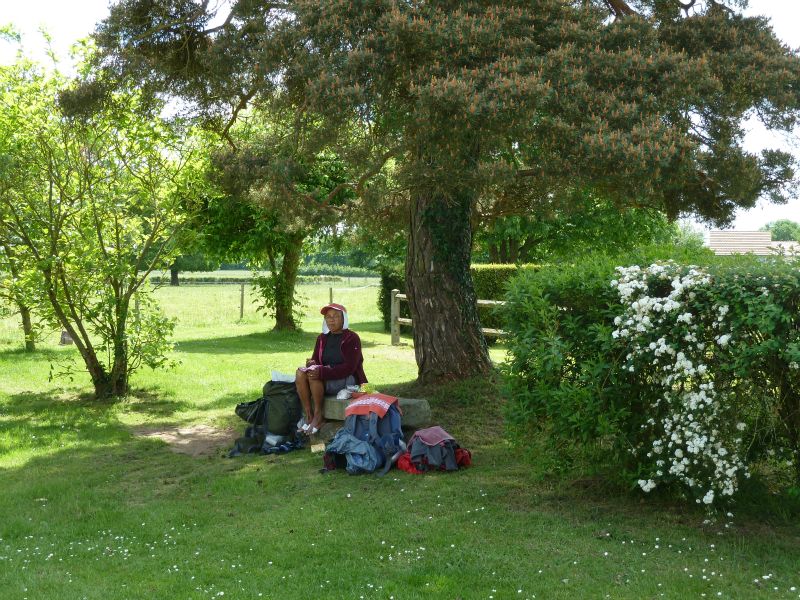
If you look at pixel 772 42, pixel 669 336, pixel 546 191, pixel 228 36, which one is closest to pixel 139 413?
pixel 228 36

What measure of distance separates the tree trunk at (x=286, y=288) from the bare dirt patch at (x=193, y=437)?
1189cm

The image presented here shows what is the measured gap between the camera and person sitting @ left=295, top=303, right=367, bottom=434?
848cm

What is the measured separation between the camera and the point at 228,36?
10.2m

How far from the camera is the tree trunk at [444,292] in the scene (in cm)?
1007

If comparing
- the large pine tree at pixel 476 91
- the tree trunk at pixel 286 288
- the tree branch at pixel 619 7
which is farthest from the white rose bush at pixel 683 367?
the tree trunk at pixel 286 288

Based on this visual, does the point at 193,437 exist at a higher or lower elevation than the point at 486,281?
lower

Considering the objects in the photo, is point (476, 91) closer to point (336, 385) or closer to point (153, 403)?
point (336, 385)

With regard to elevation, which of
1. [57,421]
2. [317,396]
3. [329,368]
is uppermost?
[329,368]

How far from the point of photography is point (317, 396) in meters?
8.48

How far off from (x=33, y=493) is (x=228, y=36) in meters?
5.90

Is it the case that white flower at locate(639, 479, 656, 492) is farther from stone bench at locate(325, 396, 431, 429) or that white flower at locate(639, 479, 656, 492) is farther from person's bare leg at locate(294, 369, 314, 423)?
person's bare leg at locate(294, 369, 314, 423)

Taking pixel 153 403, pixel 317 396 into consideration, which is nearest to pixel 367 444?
pixel 317 396

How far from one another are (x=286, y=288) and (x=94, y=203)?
434 inches

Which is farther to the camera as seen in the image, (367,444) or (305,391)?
(305,391)
